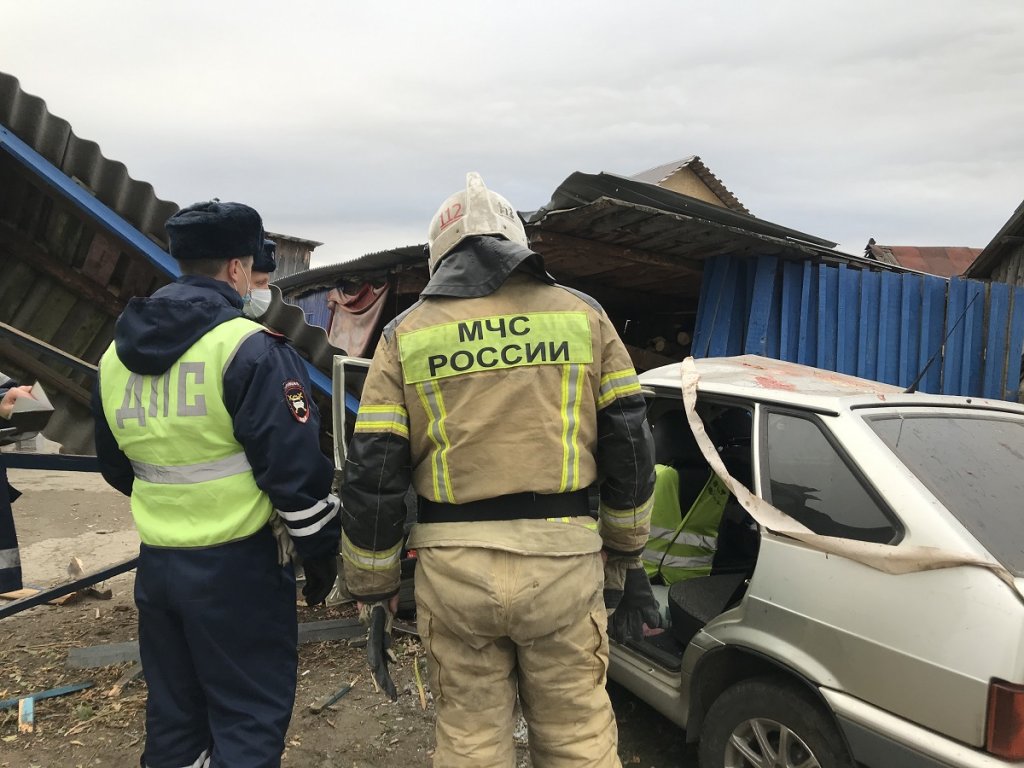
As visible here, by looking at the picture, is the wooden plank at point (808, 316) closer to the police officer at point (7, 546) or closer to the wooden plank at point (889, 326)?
the wooden plank at point (889, 326)

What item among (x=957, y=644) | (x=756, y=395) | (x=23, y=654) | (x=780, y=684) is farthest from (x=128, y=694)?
(x=957, y=644)

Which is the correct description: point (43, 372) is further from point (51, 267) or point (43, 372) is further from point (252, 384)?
point (252, 384)

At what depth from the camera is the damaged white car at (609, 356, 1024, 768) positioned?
1.70 meters

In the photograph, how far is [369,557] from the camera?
6.32 ft

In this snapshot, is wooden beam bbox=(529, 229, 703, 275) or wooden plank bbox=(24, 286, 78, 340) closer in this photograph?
wooden plank bbox=(24, 286, 78, 340)

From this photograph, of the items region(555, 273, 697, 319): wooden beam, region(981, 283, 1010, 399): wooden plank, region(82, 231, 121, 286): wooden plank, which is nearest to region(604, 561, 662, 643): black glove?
region(82, 231, 121, 286): wooden plank

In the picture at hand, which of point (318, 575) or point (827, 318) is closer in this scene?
point (318, 575)

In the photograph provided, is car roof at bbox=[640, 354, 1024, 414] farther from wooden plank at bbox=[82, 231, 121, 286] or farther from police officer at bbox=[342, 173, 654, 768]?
wooden plank at bbox=[82, 231, 121, 286]

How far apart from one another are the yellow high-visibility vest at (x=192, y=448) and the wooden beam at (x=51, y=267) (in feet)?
8.04

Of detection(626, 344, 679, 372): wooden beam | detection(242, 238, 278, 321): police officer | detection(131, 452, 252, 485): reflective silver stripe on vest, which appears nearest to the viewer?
detection(131, 452, 252, 485): reflective silver stripe on vest

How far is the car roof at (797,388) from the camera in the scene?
2.42 metres

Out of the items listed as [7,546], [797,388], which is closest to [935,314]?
[797,388]

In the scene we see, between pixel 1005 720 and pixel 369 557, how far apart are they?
1677 millimetres

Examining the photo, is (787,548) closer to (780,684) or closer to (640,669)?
(780,684)
